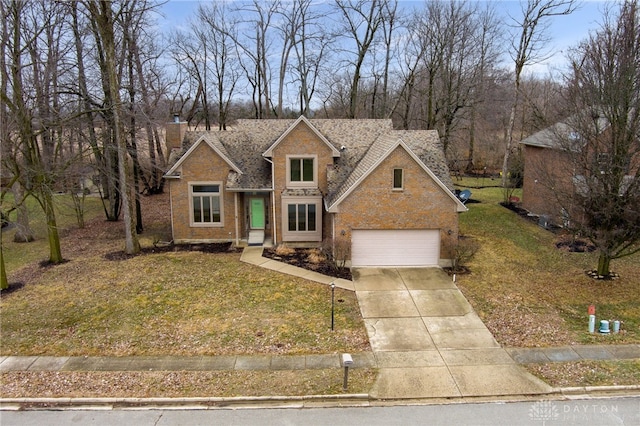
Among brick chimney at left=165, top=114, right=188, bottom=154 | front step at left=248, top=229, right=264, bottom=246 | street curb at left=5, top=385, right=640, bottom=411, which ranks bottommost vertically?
street curb at left=5, top=385, right=640, bottom=411

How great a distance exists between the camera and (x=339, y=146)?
24.4 meters

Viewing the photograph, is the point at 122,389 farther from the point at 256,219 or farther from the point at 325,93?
the point at 325,93

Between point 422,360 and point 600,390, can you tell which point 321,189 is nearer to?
point 422,360

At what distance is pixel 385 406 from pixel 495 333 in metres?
5.30

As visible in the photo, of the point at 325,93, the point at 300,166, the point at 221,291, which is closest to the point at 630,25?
the point at 300,166

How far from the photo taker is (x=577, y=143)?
17.9 metres

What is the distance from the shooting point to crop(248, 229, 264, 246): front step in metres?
23.5

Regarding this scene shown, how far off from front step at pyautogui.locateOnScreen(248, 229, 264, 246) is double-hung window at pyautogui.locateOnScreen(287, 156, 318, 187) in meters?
3.04

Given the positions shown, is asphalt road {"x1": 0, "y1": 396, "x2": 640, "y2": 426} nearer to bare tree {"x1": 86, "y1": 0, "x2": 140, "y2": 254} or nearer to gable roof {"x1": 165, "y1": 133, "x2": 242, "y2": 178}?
bare tree {"x1": 86, "y1": 0, "x2": 140, "y2": 254}

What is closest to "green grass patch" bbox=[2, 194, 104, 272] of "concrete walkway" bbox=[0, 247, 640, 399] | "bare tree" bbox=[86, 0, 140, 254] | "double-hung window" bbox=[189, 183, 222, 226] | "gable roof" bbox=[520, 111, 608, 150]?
"bare tree" bbox=[86, 0, 140, 254]

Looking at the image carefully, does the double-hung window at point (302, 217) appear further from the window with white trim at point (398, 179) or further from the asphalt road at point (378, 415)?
the asphalt road at point (378, 415)

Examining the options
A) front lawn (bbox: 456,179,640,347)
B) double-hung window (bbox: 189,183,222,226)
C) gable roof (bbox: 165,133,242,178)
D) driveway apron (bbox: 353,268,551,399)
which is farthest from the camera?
double-hung window (bbox: 189,183,222,226)

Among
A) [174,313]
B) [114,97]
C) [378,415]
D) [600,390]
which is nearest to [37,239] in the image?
[114,97]

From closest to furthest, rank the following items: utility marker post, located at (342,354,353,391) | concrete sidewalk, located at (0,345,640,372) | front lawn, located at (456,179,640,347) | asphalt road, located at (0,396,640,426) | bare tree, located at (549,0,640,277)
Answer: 1. asphalt road, located at (0,396,640,426)
2. utility marker post, located at (342,354,353,391)
3. concrete sidewalk, located at (0,345,640,372)
4. front lawn, located at (456,179,640,347)
5. bare tree, located at (549,0,640,277)
